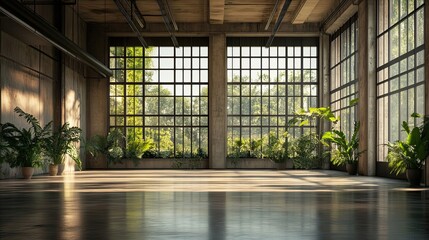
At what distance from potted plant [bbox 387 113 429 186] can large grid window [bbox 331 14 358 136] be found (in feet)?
29.2

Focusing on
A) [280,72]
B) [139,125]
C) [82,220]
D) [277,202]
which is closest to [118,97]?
[139,125]

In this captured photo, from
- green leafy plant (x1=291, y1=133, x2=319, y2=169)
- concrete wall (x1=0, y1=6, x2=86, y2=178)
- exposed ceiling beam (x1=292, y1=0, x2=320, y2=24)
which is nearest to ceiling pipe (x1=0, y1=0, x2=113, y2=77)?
concrete wall (x1=0, y1=6, x2=86, y2=178)

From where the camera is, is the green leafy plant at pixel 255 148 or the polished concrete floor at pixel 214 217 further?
the green leafy plant at pixel 255 148

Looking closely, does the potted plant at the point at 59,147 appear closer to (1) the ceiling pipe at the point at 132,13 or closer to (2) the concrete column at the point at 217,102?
(1) the ceiling pipe at the point at 132,13

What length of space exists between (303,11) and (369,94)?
6.53m

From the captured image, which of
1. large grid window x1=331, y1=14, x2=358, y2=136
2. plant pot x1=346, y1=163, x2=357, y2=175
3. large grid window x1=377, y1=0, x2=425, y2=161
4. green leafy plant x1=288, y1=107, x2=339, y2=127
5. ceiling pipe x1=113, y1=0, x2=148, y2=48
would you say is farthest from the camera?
green leafy plant x1=288, y1=107, x2=339, y2=127

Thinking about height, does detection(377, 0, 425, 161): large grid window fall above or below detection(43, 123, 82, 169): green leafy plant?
above

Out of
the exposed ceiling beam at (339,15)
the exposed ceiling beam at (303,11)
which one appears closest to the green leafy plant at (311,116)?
the exposed ceiling beam at (339,15)

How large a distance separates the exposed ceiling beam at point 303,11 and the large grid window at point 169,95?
17.4 ft

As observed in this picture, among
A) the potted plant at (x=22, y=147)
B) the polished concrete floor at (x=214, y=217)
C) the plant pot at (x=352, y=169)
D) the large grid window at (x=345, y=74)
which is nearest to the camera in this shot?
the polished concrete floor at (x=214, y=217)

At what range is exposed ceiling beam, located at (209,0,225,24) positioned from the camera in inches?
1078

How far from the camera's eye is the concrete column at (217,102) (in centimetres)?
3350

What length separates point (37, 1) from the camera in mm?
24844

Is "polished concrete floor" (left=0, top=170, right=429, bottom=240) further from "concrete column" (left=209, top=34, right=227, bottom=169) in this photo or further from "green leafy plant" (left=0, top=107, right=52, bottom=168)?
"concrete column" (left=209, top=34, right=227, bottom=169)
